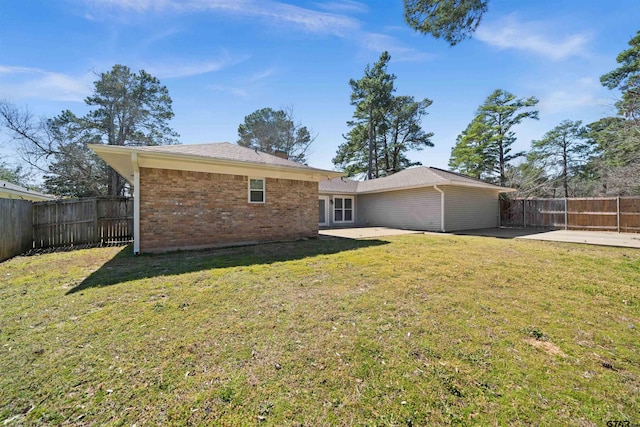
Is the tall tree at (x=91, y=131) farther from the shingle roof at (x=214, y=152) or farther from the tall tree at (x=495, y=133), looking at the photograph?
the tall tree at (x=495, y=133)

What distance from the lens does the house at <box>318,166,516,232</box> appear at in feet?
44.6

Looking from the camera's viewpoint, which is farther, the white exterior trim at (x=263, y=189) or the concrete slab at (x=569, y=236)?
the concrete slab at (x=569, y=236)

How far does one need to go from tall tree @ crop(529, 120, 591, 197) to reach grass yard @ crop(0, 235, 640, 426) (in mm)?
25998

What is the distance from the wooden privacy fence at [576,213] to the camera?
12.3 meters

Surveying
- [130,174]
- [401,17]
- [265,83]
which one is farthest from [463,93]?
[130,174]

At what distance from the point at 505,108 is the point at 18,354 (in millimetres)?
30407

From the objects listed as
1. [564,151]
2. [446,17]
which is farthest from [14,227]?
[564,151]

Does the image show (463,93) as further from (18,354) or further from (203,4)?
(18,354)

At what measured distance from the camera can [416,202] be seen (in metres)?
14.7

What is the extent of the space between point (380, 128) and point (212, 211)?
72.5ft

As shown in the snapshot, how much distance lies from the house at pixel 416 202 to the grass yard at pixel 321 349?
28.2ft

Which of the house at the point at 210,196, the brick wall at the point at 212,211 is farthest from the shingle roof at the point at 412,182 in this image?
the brick wall at the point at 212,211

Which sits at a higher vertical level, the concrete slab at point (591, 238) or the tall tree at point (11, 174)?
the tall tree at point (11, 174)

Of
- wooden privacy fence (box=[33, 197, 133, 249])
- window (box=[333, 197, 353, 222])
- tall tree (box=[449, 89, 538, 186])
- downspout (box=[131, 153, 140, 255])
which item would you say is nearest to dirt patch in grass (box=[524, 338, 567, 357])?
downspout (box=[131, 153, 140, 255])
